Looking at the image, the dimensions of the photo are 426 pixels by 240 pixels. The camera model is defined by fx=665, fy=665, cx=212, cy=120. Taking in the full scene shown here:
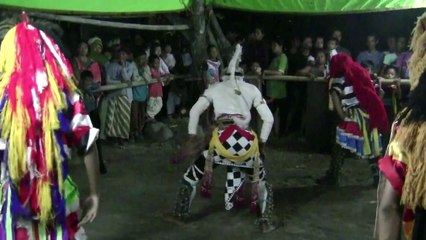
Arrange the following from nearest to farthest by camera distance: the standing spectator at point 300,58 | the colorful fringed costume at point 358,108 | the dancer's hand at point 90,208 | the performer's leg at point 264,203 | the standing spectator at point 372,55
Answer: the dancer's hand at point 90,208
the performer's leg at point 264,203
the colorful fringed costume at point 358,108
the standing spectator at point 372,55
the standing spectator at point 300,58

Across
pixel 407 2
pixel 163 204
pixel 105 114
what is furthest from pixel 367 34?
pixel 163 204

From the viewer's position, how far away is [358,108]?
684 centimetres

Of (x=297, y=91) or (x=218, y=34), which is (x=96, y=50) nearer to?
(x=218, y=34)

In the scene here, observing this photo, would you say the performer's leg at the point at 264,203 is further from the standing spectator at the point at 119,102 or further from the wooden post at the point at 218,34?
the wooden post at the point at 218,34

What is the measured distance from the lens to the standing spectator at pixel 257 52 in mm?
10133

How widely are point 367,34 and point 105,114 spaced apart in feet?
15.1

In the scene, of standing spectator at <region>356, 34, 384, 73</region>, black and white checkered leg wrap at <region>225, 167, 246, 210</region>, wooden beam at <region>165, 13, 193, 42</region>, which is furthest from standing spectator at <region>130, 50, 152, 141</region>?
black and white checkered leg wrap at <region>225, 167, 246, 210</region>

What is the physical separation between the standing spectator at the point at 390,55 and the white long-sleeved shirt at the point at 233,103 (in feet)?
12.4

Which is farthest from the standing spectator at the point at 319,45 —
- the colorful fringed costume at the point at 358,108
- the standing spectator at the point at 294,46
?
the colorful fringed costume at the point at 358,108

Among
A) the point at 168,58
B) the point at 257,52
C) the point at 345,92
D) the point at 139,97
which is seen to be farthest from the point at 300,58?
the point at 345,92

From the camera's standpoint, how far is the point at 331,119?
8930 mm

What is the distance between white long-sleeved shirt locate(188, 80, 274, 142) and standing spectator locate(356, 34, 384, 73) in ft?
13.4

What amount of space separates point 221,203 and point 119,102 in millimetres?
2972

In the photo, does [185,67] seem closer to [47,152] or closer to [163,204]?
[163,204]
